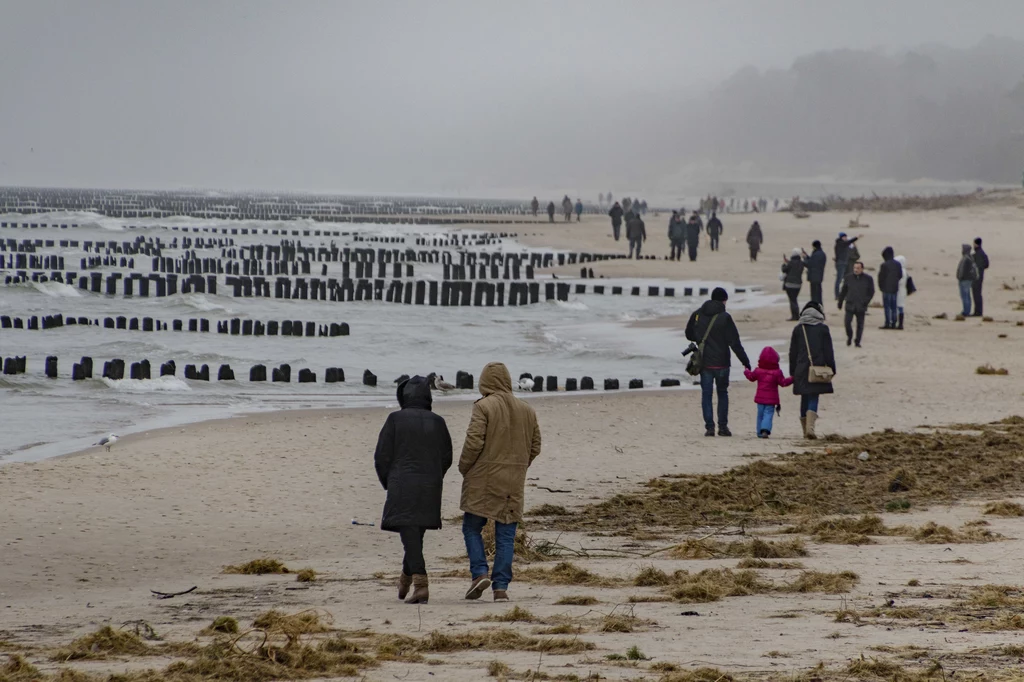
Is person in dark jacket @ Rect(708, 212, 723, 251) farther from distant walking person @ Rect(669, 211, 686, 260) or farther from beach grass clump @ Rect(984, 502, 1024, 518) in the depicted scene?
beach grass clump @ Rect(984, 502, 1024, 518)

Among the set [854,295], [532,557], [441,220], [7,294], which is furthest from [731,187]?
[532,557]

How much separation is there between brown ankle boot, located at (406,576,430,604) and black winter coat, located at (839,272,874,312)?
15.2m

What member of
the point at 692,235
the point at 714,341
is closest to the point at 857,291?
the point at 714,341

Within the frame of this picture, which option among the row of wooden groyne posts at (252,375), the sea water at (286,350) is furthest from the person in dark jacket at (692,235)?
the row of wooden groyne posts at (252,375)

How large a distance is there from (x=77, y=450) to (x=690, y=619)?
8819 millimetres

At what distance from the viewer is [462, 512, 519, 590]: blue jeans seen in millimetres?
7926

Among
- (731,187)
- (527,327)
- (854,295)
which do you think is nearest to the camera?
(854,295)

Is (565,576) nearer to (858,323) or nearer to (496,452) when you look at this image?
(496,452)

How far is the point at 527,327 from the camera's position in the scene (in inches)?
1176

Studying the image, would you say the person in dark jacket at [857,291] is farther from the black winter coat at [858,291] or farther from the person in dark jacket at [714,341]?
the person in dark jacket at [714,341]

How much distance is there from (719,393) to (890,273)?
1037 cm

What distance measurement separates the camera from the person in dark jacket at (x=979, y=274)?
26.6m

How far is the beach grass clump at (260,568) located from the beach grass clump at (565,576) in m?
1.62

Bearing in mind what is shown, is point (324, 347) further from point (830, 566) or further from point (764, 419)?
point (830, 566)
